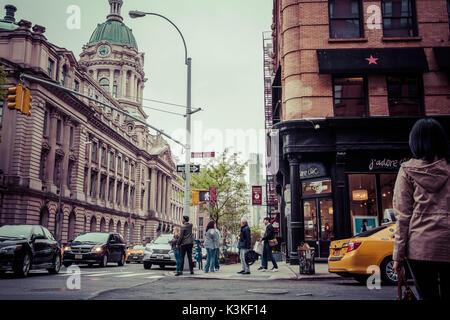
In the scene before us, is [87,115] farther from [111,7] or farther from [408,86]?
[111,7]

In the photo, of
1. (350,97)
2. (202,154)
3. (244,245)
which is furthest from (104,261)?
(350,97)

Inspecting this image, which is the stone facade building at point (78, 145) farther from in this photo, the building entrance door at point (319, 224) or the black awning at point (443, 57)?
the black awning at point (443, 57)

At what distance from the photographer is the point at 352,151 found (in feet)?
59.2

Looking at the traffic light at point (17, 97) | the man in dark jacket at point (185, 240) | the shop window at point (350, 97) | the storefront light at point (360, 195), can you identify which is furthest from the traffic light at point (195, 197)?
the traffic light at point (17, 97)

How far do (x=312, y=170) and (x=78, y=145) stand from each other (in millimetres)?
38367

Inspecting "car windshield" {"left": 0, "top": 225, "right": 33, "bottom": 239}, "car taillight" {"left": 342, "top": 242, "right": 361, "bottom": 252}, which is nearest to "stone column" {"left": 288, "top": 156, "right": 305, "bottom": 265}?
"car taillight" {"left": 342, "top": 242, "right": 361, "bottom": 252}

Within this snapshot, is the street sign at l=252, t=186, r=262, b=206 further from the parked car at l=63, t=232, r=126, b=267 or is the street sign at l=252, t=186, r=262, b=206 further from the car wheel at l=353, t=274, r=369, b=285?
the car wheel at l=353, t=274, r=369, b=285

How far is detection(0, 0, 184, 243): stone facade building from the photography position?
38031 millimetres

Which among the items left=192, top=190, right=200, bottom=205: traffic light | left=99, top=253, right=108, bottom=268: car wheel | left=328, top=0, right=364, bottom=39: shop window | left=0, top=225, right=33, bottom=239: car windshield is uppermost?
left=328, top=0, right=364, bottom=39: shop window

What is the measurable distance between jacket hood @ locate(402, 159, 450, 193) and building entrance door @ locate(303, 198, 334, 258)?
1515 cm

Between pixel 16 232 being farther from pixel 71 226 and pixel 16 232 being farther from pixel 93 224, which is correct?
pixel 93 224

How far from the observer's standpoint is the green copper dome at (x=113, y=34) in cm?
9078

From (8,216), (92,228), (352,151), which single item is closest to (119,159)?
(92,228)

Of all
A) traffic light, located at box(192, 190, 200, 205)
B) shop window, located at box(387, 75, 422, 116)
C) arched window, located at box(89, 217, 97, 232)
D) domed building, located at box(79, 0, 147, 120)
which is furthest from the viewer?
domed building, located at box(79, 0, 147, 120)
